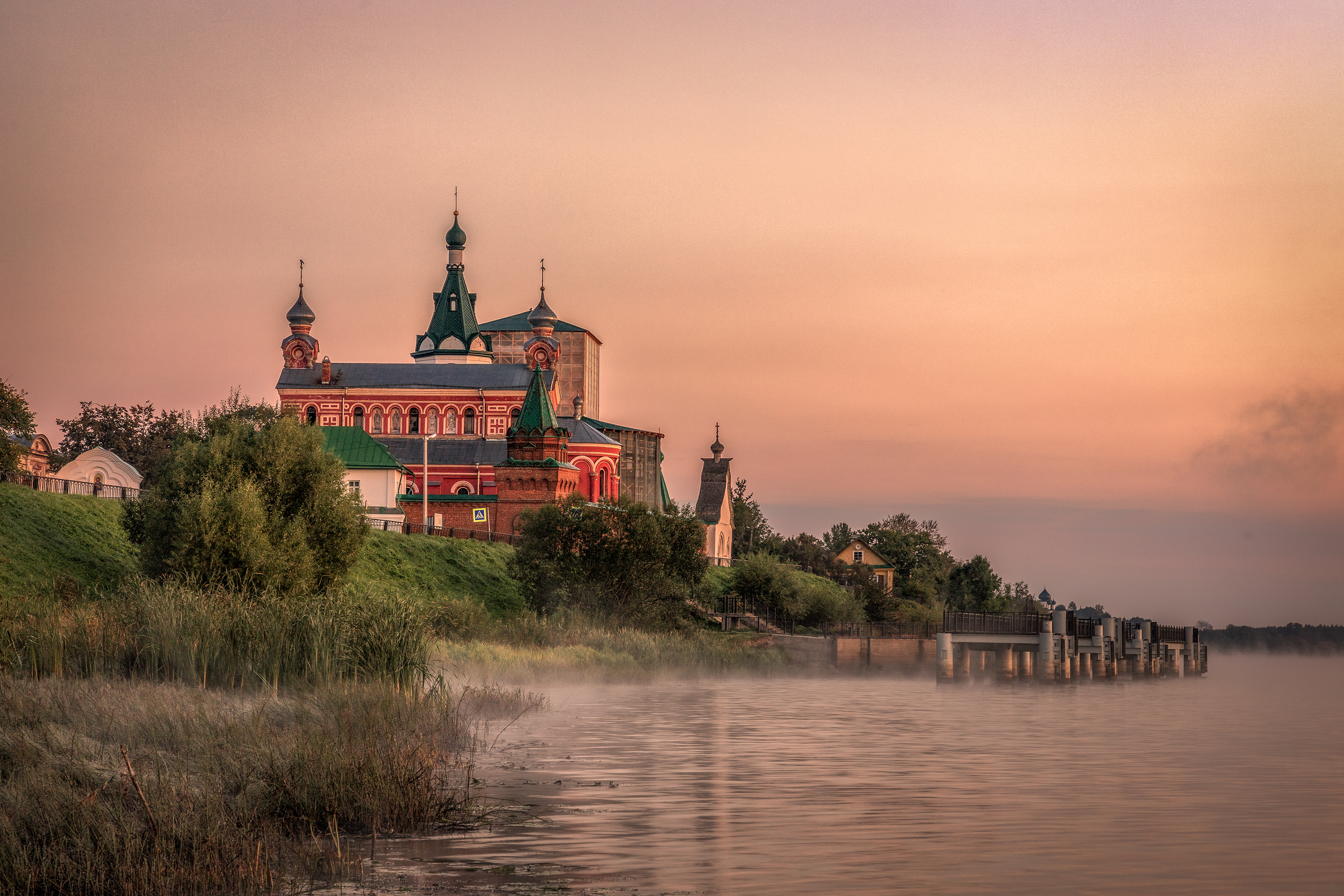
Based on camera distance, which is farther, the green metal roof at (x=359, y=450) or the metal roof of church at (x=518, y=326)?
the metal roof of church at (x=518, y=326)

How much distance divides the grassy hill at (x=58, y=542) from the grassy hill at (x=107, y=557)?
0.04 metres

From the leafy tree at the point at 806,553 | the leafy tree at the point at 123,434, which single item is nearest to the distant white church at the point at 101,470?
the leafy tree at the point at 123,434

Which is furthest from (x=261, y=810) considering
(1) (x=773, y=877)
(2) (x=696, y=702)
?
(2) (x=696, y=702)

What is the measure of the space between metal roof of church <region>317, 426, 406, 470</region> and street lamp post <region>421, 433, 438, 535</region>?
9.56ft

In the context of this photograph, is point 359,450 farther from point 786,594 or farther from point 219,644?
point 219,644

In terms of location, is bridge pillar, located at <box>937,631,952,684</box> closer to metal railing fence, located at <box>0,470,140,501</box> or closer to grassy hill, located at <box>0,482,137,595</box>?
grassy hill, located at <box>0,482,137,595</box>

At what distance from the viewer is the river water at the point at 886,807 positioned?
13.7 metres

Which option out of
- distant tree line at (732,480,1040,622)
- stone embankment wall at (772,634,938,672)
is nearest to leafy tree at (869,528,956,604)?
distant tree line at (732,480,1040,622)

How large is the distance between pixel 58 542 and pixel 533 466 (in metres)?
39.6

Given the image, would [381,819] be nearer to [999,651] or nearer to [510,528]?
[999,651]

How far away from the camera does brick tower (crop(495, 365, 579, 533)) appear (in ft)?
289

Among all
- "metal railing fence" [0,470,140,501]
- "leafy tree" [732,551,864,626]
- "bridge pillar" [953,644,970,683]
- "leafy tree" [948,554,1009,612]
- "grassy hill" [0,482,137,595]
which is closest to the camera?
"grassy hill" [0,482,137,595]

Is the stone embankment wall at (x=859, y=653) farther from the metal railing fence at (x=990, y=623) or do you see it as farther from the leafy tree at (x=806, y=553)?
the leafy tree at (x=806, y=553)

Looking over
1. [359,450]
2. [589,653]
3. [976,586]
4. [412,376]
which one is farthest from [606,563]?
[976,586]
